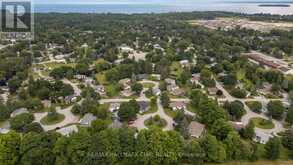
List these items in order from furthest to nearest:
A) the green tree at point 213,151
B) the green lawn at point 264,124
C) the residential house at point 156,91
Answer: the residential house at point 156,91, the green lawn at point 264,124, the green tree at point 213,151

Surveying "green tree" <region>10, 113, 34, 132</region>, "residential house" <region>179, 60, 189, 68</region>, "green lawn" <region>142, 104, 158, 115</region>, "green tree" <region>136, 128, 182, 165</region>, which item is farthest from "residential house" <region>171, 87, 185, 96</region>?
"green tree" <region>10, 113, 34, 132</region>

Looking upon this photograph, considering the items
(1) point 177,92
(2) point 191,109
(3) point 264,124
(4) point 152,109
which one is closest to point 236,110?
(3) point 264,124

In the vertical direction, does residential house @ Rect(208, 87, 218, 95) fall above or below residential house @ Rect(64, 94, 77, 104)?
above

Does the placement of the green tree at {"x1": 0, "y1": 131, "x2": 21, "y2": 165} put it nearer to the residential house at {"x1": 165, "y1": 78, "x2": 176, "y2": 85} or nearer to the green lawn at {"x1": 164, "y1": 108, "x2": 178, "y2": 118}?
the green lawn at {"x1": 164, "y1": 108, "x2": 178, "y2": 118}

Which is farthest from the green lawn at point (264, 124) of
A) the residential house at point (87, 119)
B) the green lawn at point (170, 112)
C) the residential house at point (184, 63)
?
the residential house at point (184, 63)

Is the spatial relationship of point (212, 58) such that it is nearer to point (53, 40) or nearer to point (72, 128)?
point (72, 128)

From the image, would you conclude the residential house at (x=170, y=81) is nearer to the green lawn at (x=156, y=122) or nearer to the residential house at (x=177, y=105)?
the residential house at (x=177, y=105)

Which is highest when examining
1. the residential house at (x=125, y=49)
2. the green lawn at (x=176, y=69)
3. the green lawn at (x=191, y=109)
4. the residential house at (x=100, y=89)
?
the residential house at (x=125, y=49)
